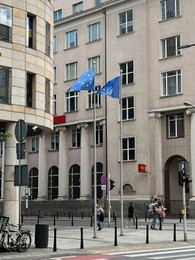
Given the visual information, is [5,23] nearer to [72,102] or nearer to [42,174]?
[72,102]

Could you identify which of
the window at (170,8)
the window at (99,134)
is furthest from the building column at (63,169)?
the window at (170,8)

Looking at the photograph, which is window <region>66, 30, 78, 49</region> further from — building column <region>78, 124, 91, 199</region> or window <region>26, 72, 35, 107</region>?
window <region>26, 72, 35, 107</region>

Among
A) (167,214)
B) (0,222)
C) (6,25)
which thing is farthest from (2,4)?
(167,214)

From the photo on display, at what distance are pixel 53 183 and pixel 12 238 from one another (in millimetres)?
39481

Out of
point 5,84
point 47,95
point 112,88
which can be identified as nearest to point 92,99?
point 47,95

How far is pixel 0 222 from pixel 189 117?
30807 millimetres

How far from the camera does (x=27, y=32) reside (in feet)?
98.9

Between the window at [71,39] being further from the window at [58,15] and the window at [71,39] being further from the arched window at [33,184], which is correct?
the arched window at [33,184]

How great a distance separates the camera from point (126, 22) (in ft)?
169

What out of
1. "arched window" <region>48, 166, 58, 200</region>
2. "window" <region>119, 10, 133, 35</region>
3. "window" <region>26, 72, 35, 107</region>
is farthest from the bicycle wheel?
"arched window" <region>48, 166, 58, 200</region>

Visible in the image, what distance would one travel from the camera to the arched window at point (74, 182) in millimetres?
54406

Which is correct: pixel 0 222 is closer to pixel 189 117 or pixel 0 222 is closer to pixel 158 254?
pixel 158 254

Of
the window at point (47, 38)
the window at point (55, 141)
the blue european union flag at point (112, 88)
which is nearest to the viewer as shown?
the blue european union flag at point (112, 88)

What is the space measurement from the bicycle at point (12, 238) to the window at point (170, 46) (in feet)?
107
